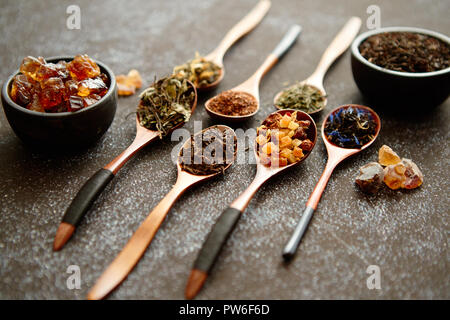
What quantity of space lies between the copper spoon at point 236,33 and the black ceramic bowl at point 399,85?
50cm

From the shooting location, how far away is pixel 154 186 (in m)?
1.10

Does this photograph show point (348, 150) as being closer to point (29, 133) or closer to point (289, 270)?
point (289, 270)

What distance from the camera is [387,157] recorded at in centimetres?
115

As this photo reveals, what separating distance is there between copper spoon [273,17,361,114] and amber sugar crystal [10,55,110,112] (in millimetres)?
612

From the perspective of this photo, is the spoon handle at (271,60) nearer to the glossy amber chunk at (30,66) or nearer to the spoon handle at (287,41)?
the spoon handle at (287,41)

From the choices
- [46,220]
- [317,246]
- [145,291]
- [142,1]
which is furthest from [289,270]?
[142,1]

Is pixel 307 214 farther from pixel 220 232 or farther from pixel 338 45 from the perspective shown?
pixel 338 45

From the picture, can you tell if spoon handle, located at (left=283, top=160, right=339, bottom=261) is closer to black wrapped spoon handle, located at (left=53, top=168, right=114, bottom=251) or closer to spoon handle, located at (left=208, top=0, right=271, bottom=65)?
black wrapped spoon handle, located at (left=53, top=168, right=114, bottom=251)

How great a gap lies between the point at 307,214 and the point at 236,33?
40.1 inches

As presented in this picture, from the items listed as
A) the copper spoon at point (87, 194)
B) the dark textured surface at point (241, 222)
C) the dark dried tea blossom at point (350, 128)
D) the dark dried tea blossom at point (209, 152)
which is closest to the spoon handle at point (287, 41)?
the dark textured surface at point (241, 222)

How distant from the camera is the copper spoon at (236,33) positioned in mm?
1492

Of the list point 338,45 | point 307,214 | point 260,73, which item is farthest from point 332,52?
point 307,214
